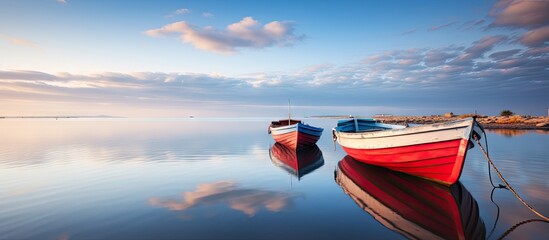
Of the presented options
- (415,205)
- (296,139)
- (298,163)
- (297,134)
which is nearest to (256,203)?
(415,205)

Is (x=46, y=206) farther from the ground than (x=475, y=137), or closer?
closer

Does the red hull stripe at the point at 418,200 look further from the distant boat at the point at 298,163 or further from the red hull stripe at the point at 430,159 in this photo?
the distant boat at the point at 298,163

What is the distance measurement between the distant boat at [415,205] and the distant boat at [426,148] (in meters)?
0.62

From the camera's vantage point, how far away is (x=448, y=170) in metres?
10.8

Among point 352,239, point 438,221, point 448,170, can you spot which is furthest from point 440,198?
point 352,239

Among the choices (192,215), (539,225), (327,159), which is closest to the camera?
(539,225)

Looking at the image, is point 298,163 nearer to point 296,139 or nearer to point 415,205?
point 296,139

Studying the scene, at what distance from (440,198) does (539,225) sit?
2.79 metres

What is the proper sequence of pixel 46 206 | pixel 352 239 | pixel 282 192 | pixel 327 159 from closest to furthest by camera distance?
pixel 352 239 < pixel 46 206 < pixel 282 192 < pixel 327 159

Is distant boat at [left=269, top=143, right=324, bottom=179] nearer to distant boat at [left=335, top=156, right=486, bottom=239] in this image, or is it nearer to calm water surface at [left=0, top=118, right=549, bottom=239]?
calm water surface at [left=0, top=118, right=549, bottom=239]

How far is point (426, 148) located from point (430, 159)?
1.80 ft

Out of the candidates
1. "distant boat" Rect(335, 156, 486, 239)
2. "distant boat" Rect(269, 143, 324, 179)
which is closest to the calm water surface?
"distant boat" Rect(335, 156, 486, 239)

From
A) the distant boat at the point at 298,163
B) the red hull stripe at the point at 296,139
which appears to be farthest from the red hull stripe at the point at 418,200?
the red hull stripe at the point at 296,139

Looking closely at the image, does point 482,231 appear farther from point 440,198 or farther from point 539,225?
point 440,198
